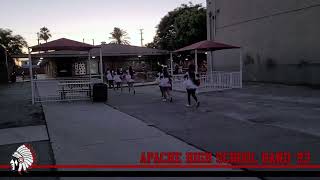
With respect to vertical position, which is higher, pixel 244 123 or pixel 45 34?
pixel 45 34

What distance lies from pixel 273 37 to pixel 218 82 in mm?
4705

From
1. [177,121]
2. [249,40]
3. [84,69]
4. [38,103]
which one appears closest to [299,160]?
[177,121]

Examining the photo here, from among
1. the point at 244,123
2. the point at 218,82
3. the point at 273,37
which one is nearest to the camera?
the point at 244,123

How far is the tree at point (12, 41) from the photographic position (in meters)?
69.4

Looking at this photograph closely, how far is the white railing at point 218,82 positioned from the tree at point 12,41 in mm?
53031

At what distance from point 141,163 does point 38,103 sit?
42.0 feet

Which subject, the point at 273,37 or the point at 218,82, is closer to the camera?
the point at 218,82

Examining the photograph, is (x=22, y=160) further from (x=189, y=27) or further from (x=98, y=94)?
(x=189, y=27)

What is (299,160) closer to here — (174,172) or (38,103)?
(174,172)

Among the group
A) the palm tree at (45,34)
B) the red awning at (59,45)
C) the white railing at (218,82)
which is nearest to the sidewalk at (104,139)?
the red awning at (59,45)

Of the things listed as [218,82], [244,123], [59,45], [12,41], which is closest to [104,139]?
[244,123]

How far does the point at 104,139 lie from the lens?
29.4ft

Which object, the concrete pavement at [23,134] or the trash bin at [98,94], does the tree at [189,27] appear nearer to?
the trash bin at [98,94]

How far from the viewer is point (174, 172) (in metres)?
6.13
